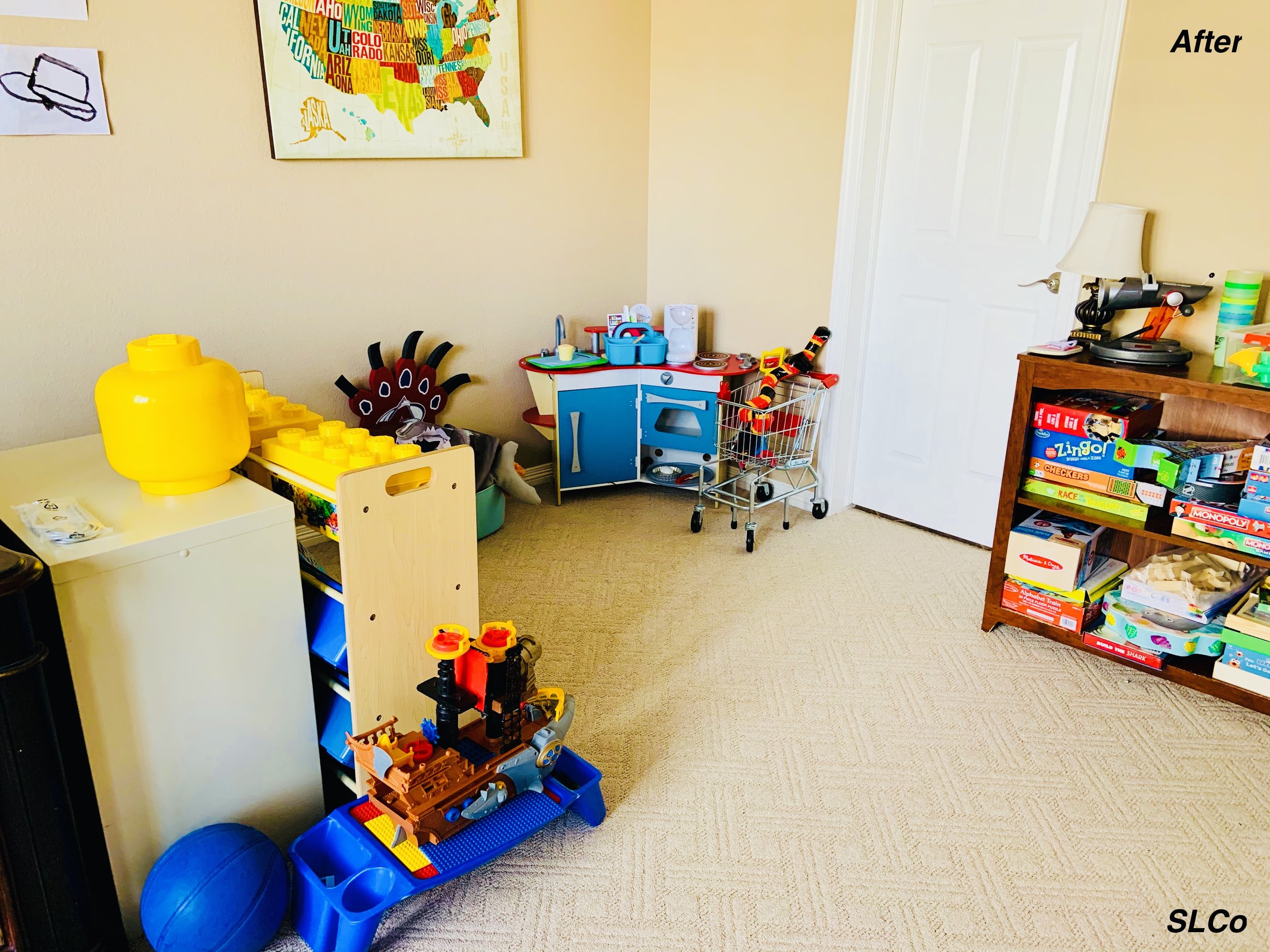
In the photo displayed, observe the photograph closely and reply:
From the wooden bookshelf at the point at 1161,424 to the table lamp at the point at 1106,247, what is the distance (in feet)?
0.75

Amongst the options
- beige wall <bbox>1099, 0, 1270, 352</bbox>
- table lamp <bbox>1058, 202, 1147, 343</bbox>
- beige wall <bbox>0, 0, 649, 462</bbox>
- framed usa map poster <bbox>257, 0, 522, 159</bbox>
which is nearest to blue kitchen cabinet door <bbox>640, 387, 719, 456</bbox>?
beige wall <bbox>0, 0, 649, 462</bbox>

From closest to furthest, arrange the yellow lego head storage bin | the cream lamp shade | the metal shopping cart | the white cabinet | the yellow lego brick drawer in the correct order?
the white cabinet < the yellow lego head storage bin < the yellow lego brick drawer < the cream lamp shade < the metal shopping cart

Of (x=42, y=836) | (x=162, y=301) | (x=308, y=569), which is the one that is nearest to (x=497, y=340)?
(x=162, y=301)

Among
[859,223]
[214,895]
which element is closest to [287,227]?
[859,223]

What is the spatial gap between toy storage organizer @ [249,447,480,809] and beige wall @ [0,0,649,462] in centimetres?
107

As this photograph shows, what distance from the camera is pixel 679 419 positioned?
3.87m

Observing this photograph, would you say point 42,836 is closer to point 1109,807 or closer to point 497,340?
point 1109,807

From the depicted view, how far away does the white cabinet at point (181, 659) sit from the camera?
152 centimetres

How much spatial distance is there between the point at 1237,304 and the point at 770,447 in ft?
5.32

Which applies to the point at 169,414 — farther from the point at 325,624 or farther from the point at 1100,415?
the point at 1100,415

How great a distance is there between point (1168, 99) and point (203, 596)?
2.75 meters

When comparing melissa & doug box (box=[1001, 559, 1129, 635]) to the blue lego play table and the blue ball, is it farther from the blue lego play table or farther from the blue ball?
the blue ball

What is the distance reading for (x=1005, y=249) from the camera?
121 inches

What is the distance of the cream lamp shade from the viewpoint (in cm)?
253
